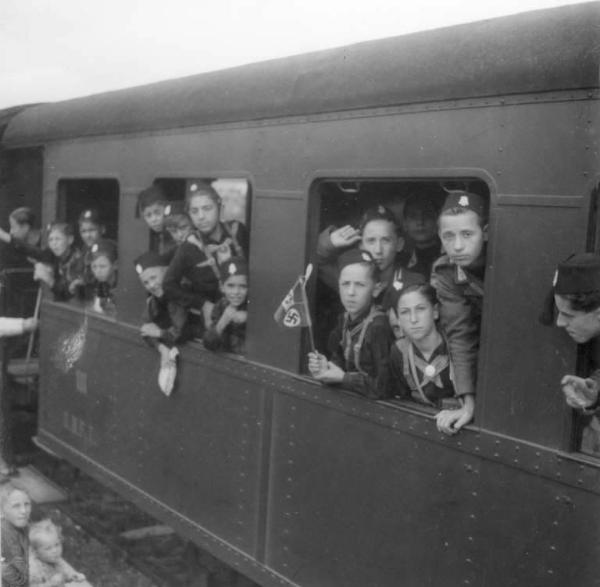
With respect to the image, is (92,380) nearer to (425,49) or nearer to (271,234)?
(271,234)

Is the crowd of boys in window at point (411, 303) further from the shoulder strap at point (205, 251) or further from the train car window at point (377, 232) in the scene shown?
the shoulder strap at point (205, 251)

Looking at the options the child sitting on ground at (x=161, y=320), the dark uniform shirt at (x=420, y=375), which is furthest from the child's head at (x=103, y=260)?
the dark uniform shirt at (x=420, y=375)

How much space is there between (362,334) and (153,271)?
1.85 meters

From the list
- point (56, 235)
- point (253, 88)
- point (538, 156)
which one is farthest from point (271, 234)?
point (56, 235)

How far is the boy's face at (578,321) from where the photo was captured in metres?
2.78

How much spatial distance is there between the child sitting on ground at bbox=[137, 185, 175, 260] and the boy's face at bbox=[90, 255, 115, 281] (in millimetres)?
697

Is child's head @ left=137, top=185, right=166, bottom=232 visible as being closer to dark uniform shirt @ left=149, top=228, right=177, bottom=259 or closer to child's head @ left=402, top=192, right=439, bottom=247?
dark uniform shirt @ left=149, top=228, right=177, bottom=259

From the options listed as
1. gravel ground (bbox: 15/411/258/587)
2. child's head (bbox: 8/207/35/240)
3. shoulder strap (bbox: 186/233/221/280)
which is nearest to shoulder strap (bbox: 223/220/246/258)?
shoulder strap (bbox: 186/233/221/280)

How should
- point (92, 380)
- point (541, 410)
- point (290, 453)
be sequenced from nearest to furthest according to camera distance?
point (541, 410) < point (290, 453) < point (92, 380)

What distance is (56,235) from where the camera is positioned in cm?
662

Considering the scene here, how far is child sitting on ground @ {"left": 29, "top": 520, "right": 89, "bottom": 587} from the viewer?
5.15 m

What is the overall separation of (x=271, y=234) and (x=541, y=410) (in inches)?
66.2

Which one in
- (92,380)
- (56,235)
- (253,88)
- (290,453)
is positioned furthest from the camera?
(56,235)

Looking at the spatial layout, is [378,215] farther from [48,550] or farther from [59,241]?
[59,241]
